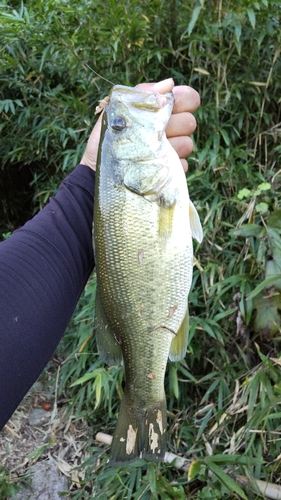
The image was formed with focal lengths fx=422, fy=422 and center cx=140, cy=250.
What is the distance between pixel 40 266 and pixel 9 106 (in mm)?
2699

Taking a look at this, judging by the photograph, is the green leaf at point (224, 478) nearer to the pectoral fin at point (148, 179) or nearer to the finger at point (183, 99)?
the pectoral fin at point (148, 179)

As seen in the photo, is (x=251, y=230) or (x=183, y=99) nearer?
(x=183, y=99)

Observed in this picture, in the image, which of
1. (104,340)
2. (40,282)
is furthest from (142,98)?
(104,340)

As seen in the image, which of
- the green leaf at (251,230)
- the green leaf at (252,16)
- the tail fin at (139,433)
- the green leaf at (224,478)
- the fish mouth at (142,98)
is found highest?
the green leaf at (252,16)

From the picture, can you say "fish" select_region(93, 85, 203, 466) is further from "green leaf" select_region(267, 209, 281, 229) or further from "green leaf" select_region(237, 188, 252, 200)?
"green leaf" select_region(237, 188, 252, 200)

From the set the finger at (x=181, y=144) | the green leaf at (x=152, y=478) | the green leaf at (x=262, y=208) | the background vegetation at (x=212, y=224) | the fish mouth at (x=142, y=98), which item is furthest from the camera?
the green leaf at (x=262, y=208)

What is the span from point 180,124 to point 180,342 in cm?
78

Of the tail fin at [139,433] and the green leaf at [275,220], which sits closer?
the tail fin at [139,433]

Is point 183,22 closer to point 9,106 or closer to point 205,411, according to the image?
point 9,106

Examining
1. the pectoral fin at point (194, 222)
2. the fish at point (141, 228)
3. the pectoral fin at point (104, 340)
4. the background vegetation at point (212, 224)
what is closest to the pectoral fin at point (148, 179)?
the fish at point (141, 228)

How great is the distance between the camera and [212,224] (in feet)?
8.79

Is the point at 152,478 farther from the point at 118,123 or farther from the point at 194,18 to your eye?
the point at 194,18

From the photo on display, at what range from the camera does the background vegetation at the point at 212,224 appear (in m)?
2.19

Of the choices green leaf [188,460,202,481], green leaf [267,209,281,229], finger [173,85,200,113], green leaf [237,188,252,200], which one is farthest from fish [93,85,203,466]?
green leaf [237,188,252,200]
